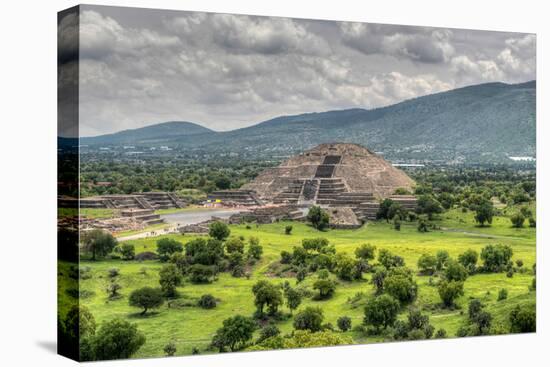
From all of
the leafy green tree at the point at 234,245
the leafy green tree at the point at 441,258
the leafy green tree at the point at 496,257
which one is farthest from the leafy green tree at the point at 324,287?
the leafy green tree at the point at 496,257

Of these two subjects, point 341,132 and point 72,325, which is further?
point 341,132

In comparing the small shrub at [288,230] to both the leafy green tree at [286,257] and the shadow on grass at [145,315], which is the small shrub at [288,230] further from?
the shadow on grass at [145,315]

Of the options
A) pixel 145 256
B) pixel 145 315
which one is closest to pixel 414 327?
pixel 145 315

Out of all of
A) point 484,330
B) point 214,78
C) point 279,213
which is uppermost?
point 214,78

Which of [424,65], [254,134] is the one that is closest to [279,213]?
[254,134]

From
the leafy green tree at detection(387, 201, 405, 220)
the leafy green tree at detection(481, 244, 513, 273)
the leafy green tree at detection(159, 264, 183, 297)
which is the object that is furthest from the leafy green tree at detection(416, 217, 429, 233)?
the leafy green tree at detection(159, 264, 183, 297)

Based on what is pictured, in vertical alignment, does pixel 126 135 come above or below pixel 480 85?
below

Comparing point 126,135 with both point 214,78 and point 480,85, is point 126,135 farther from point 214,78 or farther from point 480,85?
point 480,85
